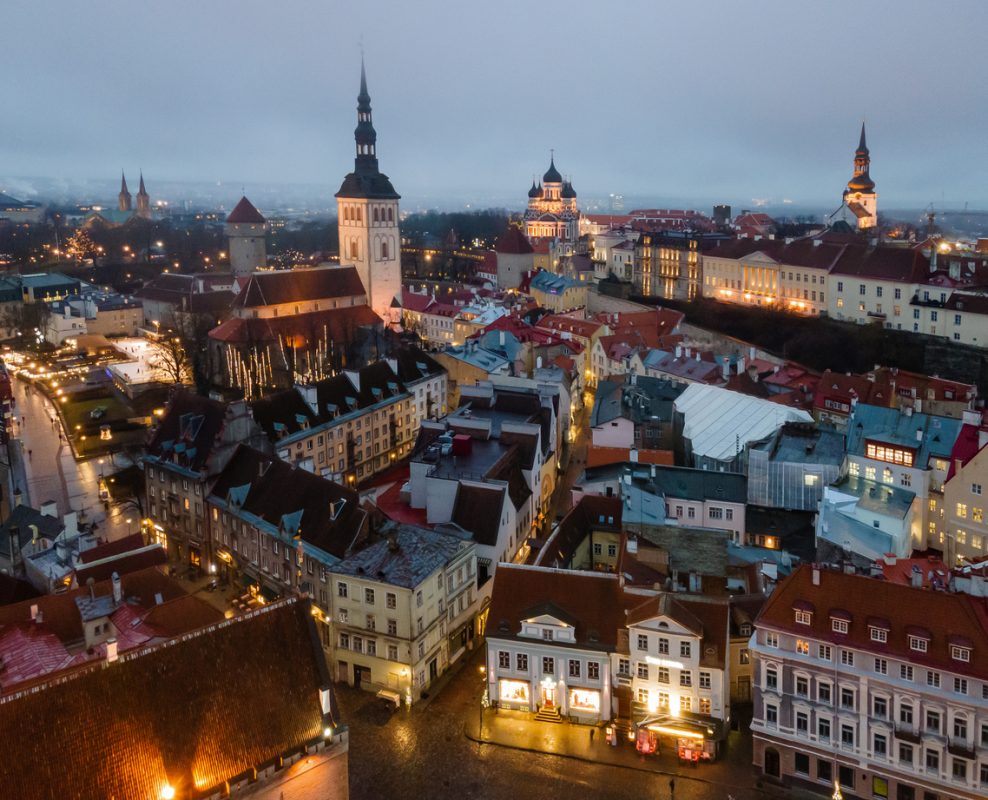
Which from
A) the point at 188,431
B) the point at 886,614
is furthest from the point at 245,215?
the point at 886,614

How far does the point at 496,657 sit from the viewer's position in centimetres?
3173

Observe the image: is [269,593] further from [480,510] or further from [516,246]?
[516,246]

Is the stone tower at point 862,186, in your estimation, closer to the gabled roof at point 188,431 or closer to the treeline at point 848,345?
the treeline at point 848,345

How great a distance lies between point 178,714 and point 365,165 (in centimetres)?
8162

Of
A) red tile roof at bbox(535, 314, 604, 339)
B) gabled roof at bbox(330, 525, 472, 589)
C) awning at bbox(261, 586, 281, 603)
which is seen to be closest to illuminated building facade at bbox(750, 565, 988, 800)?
Result: gabled roof at bbox(330, 525, 472, 589)

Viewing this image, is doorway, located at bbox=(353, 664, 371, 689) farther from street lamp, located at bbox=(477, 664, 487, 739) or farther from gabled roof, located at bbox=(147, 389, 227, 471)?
gabled roof, located at bbox=(147, 389, 227, 471)

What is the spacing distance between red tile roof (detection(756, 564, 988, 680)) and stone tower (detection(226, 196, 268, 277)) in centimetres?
10532

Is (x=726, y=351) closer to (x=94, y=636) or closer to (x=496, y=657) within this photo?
(x=496, y=657)

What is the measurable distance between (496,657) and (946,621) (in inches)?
595

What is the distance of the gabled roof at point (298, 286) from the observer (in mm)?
81375

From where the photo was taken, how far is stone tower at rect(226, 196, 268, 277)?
12031 cm

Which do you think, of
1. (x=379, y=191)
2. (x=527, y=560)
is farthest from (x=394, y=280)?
(x=527, y=560)

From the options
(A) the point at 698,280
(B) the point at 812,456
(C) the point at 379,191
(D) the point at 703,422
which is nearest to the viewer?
(B) the point at 812,456

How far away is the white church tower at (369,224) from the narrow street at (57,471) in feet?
114
